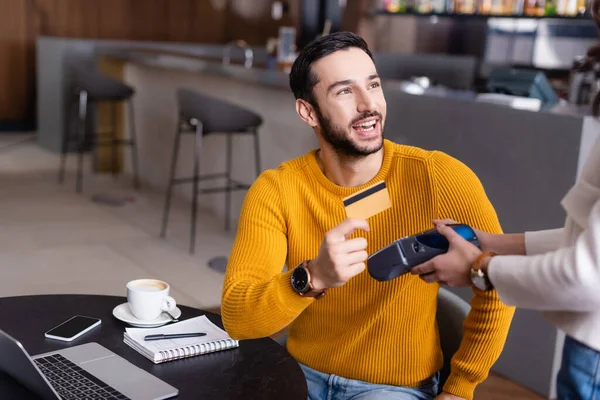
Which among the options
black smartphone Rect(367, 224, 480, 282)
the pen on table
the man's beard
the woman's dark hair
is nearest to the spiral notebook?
the pen on table

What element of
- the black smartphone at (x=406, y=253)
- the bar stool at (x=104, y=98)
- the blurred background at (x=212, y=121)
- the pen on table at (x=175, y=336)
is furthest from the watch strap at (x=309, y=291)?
the bar stool at (x=104, y=98)

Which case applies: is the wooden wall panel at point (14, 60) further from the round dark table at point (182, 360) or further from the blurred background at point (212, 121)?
the round dark table at point (182, 360)

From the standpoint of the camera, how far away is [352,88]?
164cm

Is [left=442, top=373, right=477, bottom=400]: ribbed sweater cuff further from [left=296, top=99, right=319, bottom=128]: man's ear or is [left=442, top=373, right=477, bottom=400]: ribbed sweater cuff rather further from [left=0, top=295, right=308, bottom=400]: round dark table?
[left=296, top=99, right=319, bottom=128]: man's ear

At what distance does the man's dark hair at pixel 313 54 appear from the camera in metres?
1.64

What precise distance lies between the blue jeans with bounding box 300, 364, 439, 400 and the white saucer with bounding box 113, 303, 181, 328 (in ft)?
1.03

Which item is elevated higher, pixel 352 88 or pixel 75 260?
pixel 352 88

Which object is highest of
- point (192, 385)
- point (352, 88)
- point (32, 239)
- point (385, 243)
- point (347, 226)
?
point (352, 88)

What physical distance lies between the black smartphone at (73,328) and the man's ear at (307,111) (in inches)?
24.6

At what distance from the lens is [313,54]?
65.6 inches

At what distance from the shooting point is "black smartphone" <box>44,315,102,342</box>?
1.43 meters

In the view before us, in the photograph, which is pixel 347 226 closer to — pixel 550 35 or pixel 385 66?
pixel 385 66

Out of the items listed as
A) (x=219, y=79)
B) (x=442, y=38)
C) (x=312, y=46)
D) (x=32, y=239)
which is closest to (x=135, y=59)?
(x=219, y=79)

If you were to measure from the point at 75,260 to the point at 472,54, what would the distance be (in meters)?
4.94
